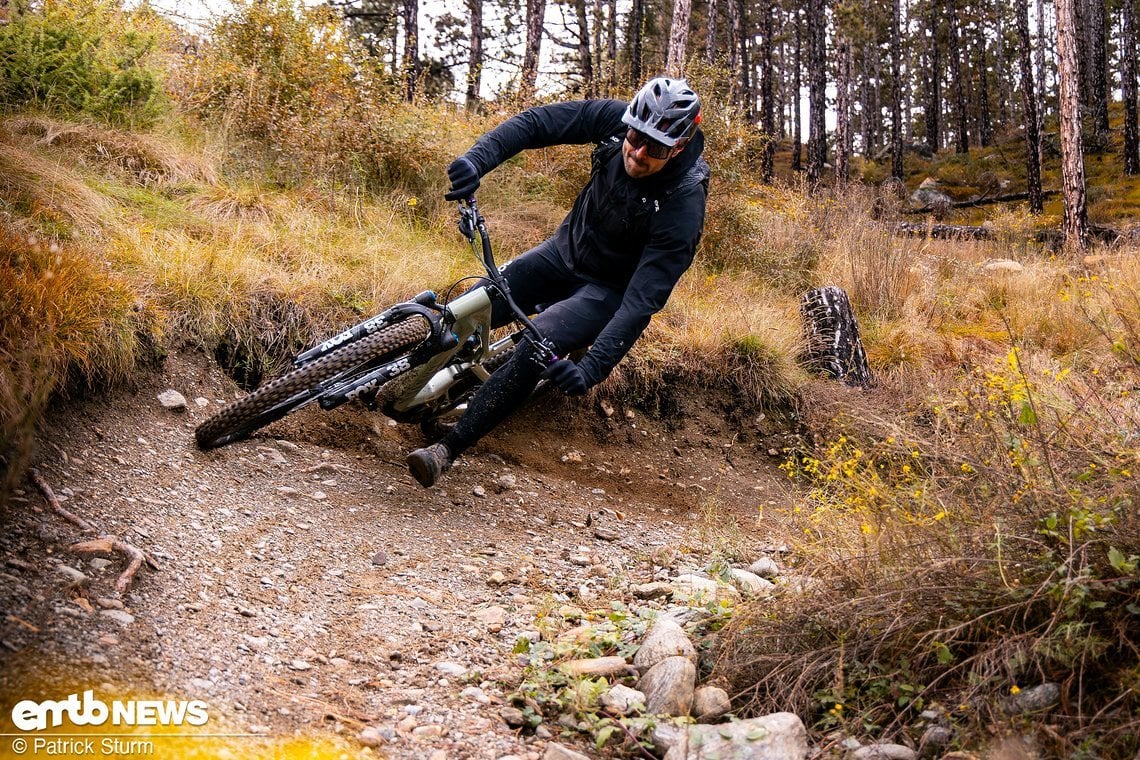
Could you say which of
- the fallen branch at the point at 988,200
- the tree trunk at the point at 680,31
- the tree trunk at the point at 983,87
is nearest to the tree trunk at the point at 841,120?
the fallen branch at the point at 988,200

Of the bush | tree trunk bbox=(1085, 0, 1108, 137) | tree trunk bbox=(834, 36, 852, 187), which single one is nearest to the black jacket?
the bush

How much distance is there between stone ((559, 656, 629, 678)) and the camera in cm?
271

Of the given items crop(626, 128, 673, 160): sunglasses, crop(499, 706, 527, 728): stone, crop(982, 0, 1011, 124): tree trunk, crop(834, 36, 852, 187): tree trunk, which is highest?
crop(982, 0, 1011, 124): tree trunk

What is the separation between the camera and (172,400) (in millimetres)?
4164

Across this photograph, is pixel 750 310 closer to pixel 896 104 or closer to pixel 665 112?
pixel 665 112

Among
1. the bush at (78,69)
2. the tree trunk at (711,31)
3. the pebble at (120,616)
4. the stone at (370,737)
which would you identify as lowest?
the stone at (370,737)

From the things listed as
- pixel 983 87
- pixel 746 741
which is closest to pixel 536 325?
pixel 746 741

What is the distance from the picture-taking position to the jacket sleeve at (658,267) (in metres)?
4.01

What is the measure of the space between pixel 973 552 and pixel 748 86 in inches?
1105

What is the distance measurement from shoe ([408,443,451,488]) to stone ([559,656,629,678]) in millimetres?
1616

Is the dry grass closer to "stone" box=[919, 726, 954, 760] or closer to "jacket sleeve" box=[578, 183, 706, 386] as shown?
"jacket sleeve" box=[578, 183, 706, 386]

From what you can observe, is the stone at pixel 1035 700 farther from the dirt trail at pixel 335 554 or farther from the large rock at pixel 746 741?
the dirt trail at pixel 335 554

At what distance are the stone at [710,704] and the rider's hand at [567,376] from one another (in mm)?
1598

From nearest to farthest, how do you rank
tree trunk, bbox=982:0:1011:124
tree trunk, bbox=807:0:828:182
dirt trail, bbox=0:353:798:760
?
dirt trail, bbox=0:353:798:760, tree trunk, bbox=807:0:828:182, tree trunk, bbox=982:0:1011:124
